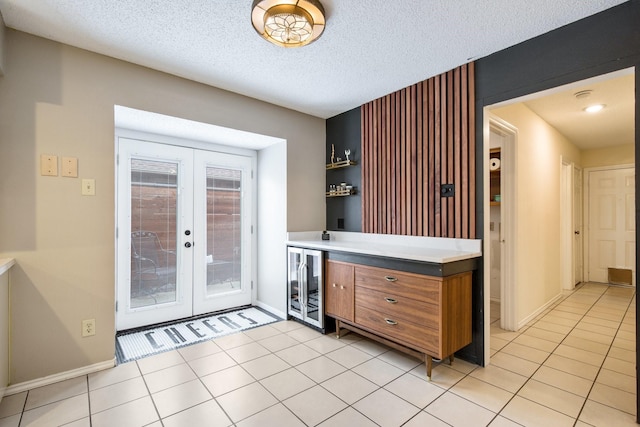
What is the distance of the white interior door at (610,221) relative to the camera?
16.7ft

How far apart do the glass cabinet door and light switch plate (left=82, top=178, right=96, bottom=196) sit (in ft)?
6.40

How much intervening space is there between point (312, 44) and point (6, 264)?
2568 mm

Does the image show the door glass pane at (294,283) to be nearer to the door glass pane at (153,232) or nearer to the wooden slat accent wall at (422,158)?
the wooden slat accent wall at (422,158)

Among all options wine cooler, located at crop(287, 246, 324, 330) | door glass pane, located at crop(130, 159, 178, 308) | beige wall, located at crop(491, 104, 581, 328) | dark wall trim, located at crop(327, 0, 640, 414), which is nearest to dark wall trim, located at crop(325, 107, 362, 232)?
wine cooler, located at crop(287, 246, 324, 330)

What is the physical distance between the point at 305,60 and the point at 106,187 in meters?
1.96

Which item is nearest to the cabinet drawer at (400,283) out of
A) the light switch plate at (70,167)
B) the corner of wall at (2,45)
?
the light switch plate at (70,167)

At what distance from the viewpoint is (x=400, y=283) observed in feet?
7.98

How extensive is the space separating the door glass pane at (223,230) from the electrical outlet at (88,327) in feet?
4.59

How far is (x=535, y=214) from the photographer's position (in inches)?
142

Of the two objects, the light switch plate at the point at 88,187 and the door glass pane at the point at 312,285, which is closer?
the light switch plate at the point at 88,187

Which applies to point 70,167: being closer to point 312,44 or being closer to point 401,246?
point 312,44

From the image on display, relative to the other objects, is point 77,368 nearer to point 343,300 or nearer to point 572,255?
point 343,300

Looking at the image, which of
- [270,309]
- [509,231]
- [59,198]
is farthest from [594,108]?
[59,198]

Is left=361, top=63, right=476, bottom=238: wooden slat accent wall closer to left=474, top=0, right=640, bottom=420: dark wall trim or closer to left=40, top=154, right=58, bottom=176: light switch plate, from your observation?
left=474, top=0, right=640, bottom=420: dark wall trim
